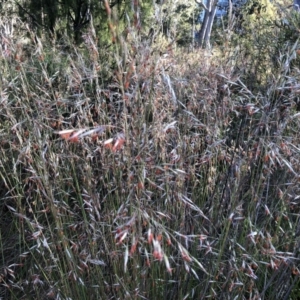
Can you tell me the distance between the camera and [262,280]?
6.63 ft

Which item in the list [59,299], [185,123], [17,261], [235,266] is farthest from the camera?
[17,261]

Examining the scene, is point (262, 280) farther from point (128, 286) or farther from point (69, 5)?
point (69, 5)

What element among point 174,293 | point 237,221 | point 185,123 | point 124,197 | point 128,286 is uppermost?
point 185,123

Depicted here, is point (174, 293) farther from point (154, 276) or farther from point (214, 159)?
point (214, 159)

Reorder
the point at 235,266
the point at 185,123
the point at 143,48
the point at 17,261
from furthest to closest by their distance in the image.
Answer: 1. the point at 17,261
2. the point at 185,123
3. the point at 235,266
4. the point at 143,48

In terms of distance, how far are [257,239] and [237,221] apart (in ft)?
0.45

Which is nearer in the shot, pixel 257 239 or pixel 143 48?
pixel 143 48

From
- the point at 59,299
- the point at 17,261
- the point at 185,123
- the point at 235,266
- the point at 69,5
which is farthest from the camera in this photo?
the point at 69,5

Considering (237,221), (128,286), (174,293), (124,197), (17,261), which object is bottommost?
(17,261)

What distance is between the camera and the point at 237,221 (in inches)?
70.8

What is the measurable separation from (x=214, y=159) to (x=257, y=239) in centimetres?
48

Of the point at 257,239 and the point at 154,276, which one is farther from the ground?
the point at 257,239

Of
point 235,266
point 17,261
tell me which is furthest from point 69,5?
point 235,266

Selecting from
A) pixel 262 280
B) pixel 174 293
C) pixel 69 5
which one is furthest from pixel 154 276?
pixel 69 5
